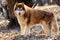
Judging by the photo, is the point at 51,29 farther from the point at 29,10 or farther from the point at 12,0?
the point at 12,0

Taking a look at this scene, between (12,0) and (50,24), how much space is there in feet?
7.03

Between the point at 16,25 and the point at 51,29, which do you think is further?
the point at 16,25

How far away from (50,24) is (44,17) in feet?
1.00

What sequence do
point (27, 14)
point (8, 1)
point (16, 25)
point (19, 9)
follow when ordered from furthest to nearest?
point (16, 25), point (8, 1), point (27, 14), point (19, 9)

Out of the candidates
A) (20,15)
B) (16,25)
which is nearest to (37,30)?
(16,25)

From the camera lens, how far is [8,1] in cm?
848

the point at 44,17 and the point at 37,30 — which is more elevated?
the point at 44,17

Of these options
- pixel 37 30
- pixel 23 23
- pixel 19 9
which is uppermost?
pixel 19 9

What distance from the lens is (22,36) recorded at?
723cm

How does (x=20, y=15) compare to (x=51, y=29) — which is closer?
(x=20, y=15)

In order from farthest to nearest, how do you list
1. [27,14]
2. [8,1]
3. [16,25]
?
[16,25] < [8,1] < [27,14]

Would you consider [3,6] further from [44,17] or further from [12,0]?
[44,17]

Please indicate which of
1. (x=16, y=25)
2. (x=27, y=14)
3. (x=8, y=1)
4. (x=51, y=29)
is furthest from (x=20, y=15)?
(x=16, y=25)

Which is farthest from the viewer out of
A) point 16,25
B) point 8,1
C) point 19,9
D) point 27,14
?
point 16,25
